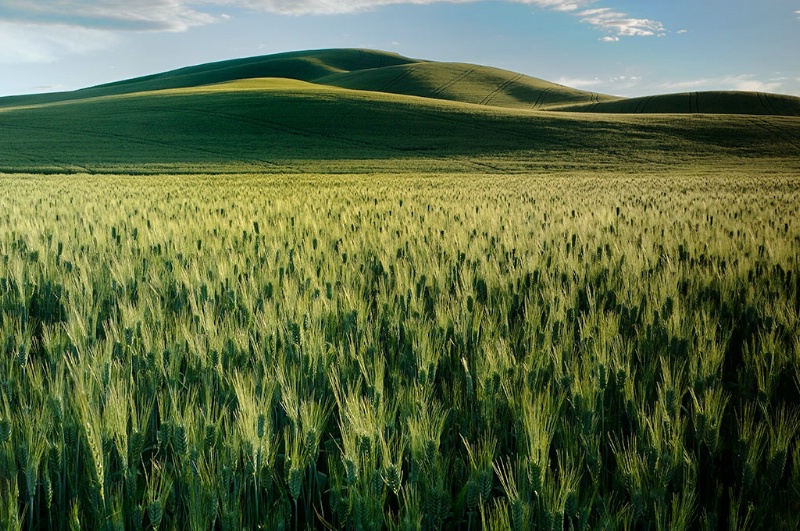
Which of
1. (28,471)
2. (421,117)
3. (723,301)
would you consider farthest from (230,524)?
(421,117)

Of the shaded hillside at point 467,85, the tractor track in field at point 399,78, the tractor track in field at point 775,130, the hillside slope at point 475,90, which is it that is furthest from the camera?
the tractor track in field at point 399,78

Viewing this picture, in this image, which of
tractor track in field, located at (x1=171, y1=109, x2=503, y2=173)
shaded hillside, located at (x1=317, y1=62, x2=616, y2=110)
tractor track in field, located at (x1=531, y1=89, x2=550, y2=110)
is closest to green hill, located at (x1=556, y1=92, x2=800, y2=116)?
tractor track in field, located at (x1=531, y1=89, x2=550, y2=110)

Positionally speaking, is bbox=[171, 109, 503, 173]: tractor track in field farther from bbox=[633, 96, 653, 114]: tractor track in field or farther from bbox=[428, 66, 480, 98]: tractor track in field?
bbox=[633, 96, 653, 114]: tractor track in field

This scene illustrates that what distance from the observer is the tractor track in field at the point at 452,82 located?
79.6m

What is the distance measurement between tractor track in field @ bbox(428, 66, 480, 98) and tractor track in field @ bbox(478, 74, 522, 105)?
238 inches

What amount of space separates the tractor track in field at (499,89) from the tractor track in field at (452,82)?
6.05 meters

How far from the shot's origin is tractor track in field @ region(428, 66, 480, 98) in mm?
79625

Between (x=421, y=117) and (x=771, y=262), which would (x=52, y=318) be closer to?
(x=771, y=262)

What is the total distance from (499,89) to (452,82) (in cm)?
712

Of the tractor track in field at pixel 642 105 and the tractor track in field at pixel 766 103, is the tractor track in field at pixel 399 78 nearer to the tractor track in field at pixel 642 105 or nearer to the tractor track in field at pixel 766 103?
the tractor track in field at pixel 642 105

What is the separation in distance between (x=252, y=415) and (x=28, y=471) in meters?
0.64

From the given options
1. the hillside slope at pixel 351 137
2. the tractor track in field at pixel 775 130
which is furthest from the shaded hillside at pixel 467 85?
the tractor track in field at pixel 775 130

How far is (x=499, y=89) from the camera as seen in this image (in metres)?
85.8

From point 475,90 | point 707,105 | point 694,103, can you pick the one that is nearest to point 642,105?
point 694,103
